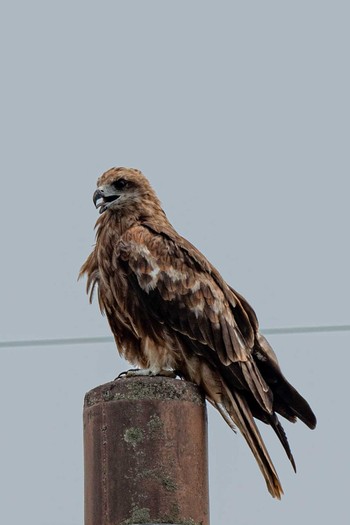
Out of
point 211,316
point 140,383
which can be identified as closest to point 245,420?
point 211,316

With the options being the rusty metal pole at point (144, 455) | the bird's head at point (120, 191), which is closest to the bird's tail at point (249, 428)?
the rusty metal pole at point (144, 455)

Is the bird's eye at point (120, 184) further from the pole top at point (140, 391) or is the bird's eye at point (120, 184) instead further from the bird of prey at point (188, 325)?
the pole top at point (140, 391)

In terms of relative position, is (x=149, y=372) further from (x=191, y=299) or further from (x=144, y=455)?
(x=144, y=455)

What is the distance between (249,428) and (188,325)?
854mm

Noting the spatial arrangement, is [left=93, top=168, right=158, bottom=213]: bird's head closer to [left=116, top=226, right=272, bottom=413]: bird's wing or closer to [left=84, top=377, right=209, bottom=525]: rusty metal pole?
[left=116, top=226, right=272, bottom=413]: bird's wing

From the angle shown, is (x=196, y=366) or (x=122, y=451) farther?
(x=196, y=366)

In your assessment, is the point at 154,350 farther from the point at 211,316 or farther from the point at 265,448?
the point at 265,448

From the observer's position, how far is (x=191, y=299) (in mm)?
8328

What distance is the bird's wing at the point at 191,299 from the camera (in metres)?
8.12

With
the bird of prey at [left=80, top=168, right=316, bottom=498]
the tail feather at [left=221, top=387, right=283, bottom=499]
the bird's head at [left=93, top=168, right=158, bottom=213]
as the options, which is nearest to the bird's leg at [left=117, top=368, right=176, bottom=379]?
the bird of prey at [left=80, top=168, right=316, bottom=498]

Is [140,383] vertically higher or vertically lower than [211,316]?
lower

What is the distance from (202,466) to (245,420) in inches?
49.3

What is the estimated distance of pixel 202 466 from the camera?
6.71 metres

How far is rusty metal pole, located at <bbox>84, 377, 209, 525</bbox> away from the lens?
638cm
